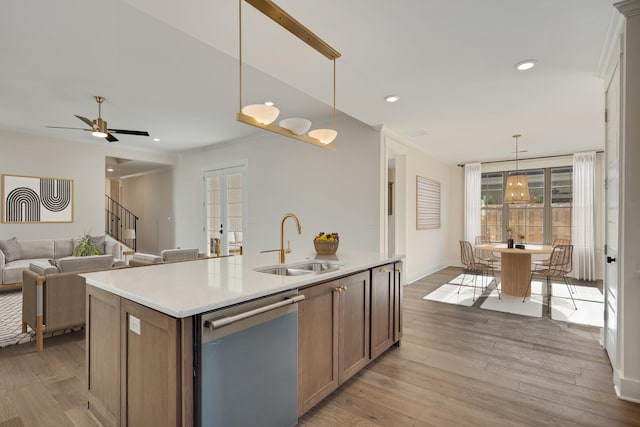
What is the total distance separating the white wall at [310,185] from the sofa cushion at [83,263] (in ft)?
7.11

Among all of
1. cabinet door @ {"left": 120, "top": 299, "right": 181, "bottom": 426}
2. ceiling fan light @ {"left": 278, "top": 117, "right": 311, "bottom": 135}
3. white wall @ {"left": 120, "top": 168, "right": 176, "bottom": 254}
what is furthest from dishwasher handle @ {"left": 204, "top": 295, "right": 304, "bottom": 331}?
white wall @ {"left": 120, "top": 168, "right": 176, "bottom": 254}

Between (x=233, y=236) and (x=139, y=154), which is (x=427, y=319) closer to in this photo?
(x=233, y=236)

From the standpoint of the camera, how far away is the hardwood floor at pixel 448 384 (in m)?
1.99

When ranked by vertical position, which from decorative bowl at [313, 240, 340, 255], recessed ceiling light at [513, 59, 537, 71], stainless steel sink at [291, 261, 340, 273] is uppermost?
recessed ceiling light at [513, 59, 537, 71]

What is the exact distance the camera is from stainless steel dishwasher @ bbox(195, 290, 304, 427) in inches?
53.2

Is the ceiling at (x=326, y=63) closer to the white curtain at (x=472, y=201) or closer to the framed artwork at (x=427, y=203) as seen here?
the framed artwork at (x=427, y=203)

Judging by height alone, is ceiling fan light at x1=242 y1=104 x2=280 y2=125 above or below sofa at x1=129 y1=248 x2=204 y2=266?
above

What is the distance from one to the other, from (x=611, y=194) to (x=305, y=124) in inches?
100.0

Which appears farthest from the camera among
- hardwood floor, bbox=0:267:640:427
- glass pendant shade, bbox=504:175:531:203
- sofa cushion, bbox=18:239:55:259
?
sofa cushion, bbox=18:239:55:259

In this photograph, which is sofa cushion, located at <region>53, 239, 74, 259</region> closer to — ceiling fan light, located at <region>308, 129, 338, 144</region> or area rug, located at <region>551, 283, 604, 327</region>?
ceiling fan light, located at <region>308, 129, 338, 144</region>

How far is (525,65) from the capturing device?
2.95m

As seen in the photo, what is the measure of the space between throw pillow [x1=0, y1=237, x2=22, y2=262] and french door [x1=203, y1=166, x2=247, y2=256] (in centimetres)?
327

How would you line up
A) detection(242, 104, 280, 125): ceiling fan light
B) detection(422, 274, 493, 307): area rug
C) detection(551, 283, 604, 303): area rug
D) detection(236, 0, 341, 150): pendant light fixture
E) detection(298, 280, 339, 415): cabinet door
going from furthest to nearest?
1. detection(551, 283, 604, 303): area rug
2. detection(422, 274, 493, 307): area rug
3. detection(242, 104, 280, 125): ceiling fan light
4. detection(298, 280, 339, 415): cabinet door
5. detection(236, 0, 341, 150): pendant light fixture

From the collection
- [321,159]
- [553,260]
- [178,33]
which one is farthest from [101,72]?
[553,260]
